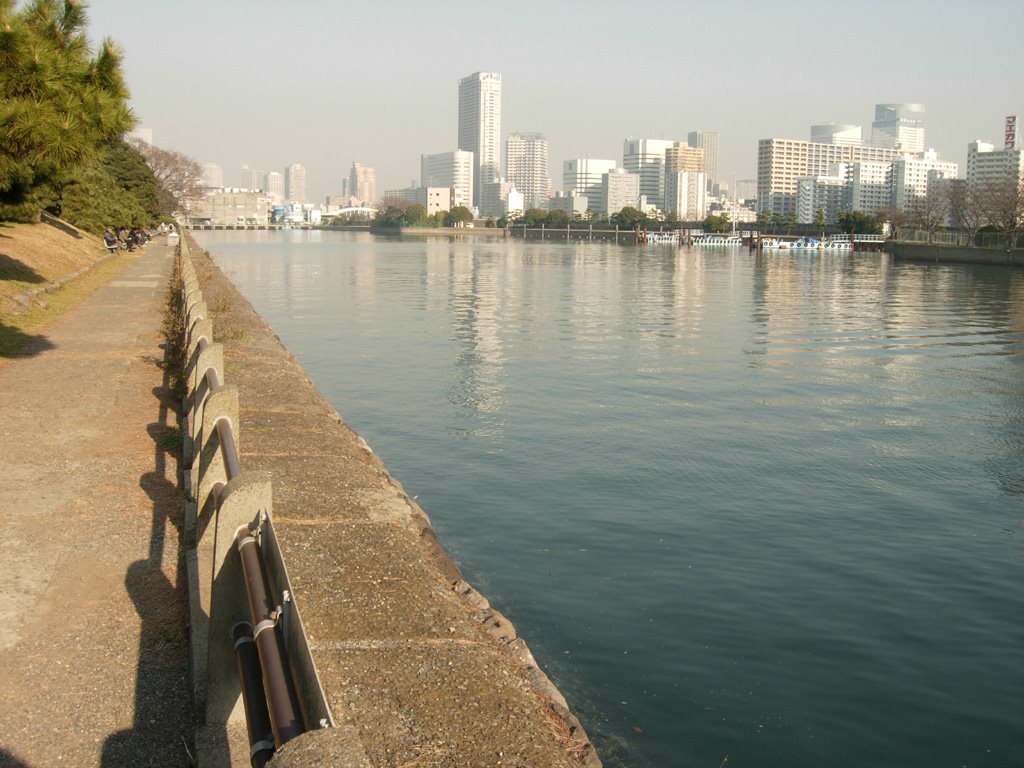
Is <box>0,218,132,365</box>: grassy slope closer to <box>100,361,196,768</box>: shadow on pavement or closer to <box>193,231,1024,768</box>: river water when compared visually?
<box>193,231,1024,768</box>: river water

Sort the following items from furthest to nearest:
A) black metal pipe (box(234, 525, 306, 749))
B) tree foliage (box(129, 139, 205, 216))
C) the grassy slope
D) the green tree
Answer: the green tree
tree foliage (box(129, 139, 205, 216))
the grassy slope
black metal pipe (box(234, 525, 306, 749))

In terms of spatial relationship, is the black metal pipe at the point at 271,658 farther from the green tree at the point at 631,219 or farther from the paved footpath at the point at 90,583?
the green tree at the point at 631,219

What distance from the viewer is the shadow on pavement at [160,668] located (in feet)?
13.2

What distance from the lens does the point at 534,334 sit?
26.1m

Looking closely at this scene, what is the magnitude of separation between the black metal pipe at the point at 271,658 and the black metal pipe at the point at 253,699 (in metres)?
0.06

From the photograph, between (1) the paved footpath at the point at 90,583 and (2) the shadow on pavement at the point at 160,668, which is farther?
(1) the paved footpath at the point at 90,583

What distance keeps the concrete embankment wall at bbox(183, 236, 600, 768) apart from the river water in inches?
49.5

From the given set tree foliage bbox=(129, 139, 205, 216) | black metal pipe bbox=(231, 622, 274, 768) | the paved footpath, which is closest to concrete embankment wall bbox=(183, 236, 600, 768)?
black metal pipe bbox=(231, 622, 274, 768)

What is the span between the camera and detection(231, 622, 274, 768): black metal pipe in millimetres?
2576

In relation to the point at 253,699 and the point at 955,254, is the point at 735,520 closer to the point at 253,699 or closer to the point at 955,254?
the point at 253,699

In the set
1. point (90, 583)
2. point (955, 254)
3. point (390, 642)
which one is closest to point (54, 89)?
point (90, 583)

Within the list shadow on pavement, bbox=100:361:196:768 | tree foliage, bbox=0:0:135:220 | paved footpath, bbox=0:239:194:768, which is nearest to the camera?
shadow on pavement, bbox=100:361:196:768

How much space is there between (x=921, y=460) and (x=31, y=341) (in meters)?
13.1

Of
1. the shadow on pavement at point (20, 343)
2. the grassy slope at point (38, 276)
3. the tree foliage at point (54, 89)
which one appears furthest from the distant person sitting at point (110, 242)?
the tree foliage at point (54, 89)
